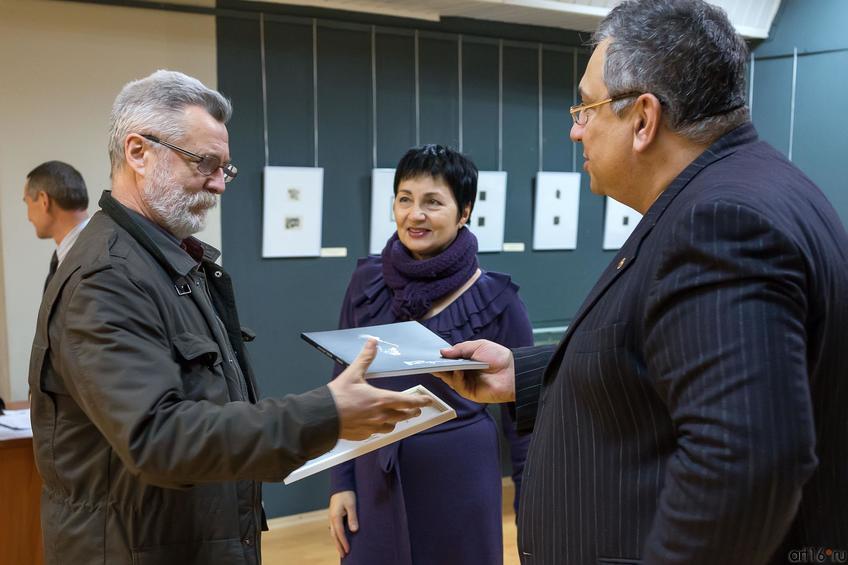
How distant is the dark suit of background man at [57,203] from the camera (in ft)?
13.0

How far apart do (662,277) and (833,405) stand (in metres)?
0.33

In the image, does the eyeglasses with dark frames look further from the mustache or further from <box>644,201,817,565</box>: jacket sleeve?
<box>644,201,817,565</box>: jacket sleeve

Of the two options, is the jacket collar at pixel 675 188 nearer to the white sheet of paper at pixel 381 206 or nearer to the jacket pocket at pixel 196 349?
the jacket pocket at pixel 196 349

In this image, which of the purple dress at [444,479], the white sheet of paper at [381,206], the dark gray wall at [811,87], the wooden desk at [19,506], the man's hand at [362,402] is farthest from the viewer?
the dark gray wall at [811,87]

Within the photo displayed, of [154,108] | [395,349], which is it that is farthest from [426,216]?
[154,108]

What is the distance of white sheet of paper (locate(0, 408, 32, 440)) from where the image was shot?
305cm

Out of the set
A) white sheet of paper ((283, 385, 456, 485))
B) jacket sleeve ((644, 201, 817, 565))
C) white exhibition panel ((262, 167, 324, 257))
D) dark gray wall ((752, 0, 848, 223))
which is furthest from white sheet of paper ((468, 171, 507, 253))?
jacket sleeve ((644, 201, 817, 565))

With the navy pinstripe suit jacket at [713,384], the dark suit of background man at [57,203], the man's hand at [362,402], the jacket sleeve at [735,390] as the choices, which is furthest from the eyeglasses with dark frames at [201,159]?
the dark suit of background man at [57,203]

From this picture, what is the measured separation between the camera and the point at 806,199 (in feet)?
3.83

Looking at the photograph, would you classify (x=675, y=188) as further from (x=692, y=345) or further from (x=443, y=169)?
(x=443, y=169)

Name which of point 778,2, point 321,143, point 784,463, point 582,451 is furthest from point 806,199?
point 778,2

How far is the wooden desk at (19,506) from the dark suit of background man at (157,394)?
1.58m

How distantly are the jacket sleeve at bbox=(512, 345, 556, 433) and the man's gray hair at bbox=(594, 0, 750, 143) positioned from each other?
0.70 m

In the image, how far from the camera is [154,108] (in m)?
1.74
